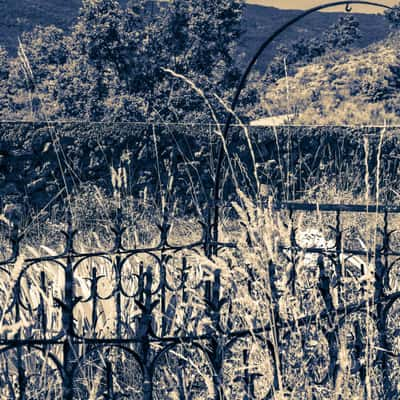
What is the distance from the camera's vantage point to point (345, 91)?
2036 centimetres

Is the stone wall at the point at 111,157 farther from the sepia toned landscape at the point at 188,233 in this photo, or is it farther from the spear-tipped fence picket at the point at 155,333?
the spear-tipped fence picket at the point at 155,333

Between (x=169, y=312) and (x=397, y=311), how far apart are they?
1169mm

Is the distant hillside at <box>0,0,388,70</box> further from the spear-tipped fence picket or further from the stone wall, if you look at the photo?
the spear-tipped fence picket

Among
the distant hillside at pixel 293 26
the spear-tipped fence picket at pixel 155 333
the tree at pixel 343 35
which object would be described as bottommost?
the spear-tipped fence picket at pixel 155 333

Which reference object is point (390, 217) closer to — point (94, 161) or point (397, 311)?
point (94, 161)

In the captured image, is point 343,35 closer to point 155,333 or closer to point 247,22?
point 247,22

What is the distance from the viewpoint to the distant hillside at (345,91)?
18.4 meters

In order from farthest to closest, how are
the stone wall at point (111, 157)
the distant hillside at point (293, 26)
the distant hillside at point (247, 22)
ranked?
the distant hillside at point (293, 26), the distant hillside at point (247, 22), the stone wall at point (111, 157)

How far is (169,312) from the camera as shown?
3.75 metres

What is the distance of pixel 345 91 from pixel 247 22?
85.1ft

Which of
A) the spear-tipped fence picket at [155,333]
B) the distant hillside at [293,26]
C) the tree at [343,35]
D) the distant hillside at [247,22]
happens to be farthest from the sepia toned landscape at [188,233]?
the distant hillside at [293,26]

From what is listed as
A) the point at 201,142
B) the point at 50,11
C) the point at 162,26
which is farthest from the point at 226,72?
the point at 50,11

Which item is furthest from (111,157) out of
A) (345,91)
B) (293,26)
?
(293,26)

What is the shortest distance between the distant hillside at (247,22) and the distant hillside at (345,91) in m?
15.4
